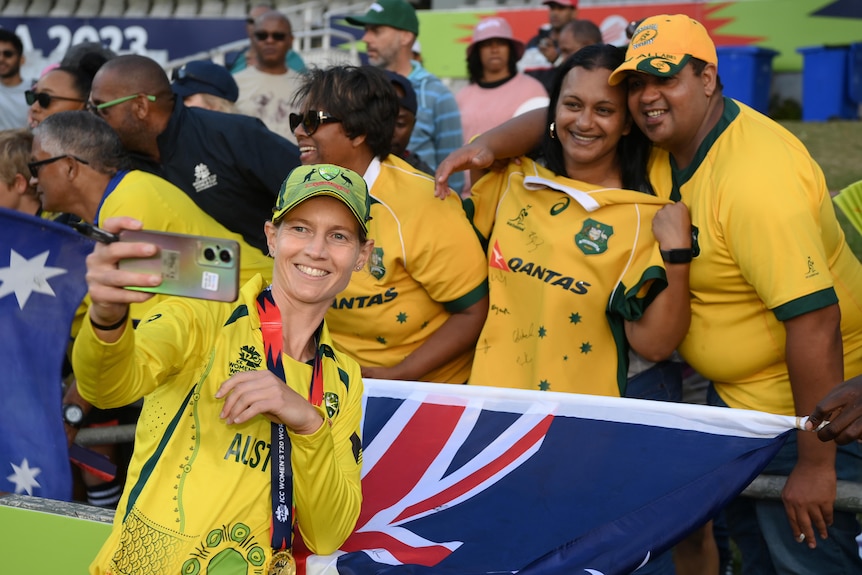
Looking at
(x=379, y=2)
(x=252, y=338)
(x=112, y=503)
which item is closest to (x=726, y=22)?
(x=379, y=2)

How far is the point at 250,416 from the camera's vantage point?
219cm

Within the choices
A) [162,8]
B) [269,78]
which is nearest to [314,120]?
[269,78]

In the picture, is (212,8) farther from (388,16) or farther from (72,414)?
(72,414)

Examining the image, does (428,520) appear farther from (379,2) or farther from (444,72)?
(444,72)

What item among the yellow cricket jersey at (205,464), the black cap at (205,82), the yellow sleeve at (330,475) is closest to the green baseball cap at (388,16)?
the black cap at (205,82)

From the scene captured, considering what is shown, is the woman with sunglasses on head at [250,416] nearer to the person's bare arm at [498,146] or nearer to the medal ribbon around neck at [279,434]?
the medal ribbon around neck at [279,434]

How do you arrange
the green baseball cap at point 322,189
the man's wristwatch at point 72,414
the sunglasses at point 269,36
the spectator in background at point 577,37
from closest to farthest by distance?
the green baseball cap at point 322,189
the man's wristwatch at point 72,414
the spectator in background at point 577,37
the sunglasses at point 269,36

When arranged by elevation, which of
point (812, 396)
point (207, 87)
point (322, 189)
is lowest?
point (812, 396)

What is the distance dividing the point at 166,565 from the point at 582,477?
4.06ft

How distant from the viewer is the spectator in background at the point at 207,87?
6234 mm

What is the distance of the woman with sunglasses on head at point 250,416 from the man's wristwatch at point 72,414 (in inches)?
72.0

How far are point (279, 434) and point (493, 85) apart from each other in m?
5.11

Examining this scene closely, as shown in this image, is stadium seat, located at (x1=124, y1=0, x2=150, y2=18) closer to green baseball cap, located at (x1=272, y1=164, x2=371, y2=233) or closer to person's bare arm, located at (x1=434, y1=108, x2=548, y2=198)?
person's bare arm, located at (x1=434, y1=108, x2=548, y2=198)

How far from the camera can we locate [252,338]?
2492mm
